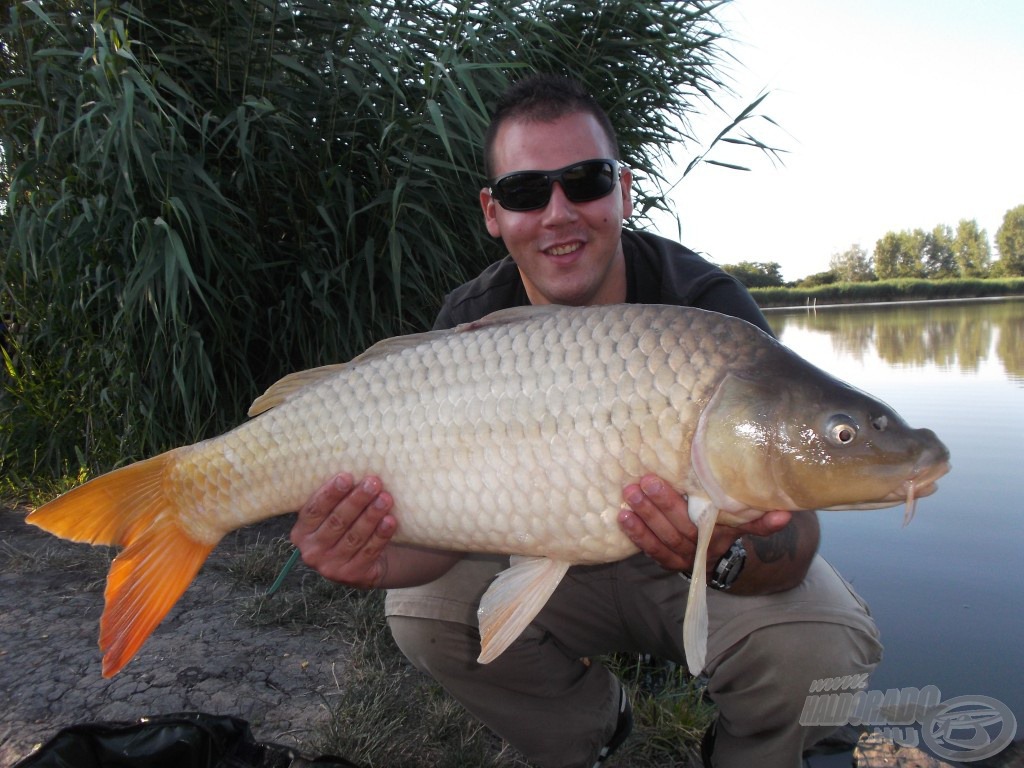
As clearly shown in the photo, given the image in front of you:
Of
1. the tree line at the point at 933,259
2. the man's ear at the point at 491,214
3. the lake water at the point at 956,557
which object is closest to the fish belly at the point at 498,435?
the man's ear at the point at 491,214

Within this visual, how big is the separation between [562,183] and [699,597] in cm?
97

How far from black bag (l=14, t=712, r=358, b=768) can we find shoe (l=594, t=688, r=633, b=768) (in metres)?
0.58

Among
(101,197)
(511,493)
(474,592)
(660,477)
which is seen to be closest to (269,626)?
(474,592)

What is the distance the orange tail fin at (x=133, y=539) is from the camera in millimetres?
1288

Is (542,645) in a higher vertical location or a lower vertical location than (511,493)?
lower

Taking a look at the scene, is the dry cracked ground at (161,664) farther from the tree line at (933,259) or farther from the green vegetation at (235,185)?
the tree line at (933,259)

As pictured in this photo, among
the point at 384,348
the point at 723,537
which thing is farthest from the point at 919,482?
the point at 384,348

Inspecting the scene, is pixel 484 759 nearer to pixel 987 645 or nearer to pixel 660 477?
pixel 660 477

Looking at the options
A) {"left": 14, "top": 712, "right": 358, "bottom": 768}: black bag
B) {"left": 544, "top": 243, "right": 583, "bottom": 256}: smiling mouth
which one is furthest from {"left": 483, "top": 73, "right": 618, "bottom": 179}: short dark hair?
{"left": 14, "top": 712, "right": 358, "bottom": 768}: black bag

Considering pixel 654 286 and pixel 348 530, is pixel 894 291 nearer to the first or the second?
pixel 654 286

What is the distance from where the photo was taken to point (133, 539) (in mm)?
1360

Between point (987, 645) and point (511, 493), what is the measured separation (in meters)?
2.06

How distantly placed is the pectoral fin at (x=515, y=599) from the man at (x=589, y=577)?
162 mm

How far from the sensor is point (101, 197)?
8.20 ft
